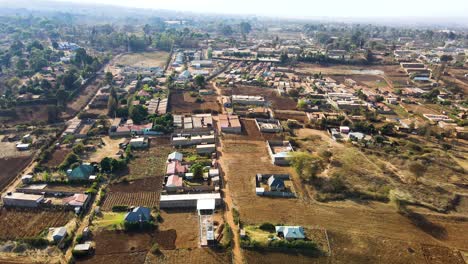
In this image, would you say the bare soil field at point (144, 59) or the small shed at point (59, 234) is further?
the bare soil field at point (144, 59)

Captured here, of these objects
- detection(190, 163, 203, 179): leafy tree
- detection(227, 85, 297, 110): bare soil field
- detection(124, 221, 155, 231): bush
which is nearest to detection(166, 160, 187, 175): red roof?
detection(190, 163, 203, 179): leafy tree

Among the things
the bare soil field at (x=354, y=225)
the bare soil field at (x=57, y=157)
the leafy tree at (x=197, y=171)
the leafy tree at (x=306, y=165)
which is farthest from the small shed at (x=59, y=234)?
the leafy tree at (x=306, y=165)

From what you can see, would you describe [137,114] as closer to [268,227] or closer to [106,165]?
[106,165]

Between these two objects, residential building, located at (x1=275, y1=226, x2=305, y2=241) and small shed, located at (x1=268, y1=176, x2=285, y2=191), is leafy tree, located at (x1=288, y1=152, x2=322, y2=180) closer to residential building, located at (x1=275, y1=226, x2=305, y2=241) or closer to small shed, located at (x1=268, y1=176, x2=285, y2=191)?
small shed, located at (x1=268, y1=176, x2=285, y2=191)

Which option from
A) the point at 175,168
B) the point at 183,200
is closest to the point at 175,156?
the point at 175,168

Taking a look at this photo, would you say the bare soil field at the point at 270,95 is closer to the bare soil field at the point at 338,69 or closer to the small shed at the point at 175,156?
the bare soil field at the point at 338,69

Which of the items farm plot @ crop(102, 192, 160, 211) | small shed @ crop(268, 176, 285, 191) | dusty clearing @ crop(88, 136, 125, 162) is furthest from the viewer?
dusty clearing @ crop(88, 136, 125, 162)
